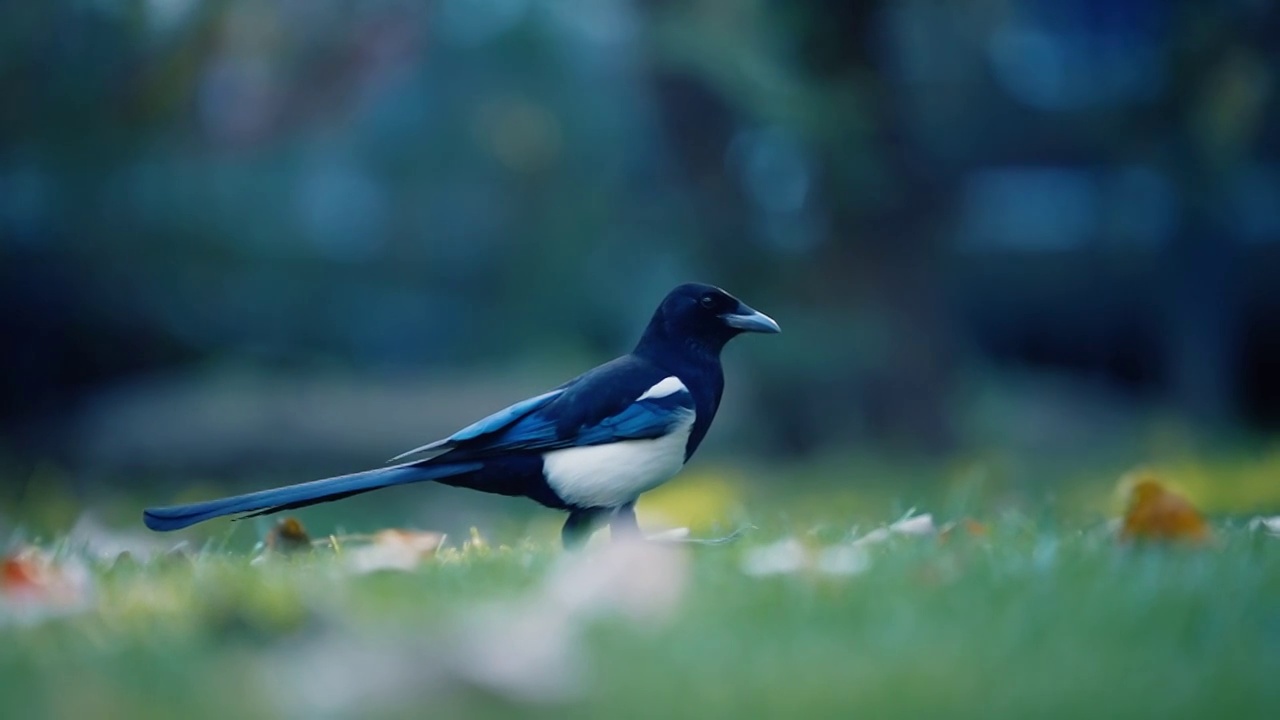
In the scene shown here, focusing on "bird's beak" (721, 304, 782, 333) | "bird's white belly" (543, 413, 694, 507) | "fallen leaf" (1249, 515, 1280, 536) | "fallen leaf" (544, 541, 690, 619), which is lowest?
"fallen leaf" (1249, 515, 1280, 536)

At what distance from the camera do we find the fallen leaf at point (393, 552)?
3.32 metres

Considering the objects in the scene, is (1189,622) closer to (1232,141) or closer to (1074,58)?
(1232,141)

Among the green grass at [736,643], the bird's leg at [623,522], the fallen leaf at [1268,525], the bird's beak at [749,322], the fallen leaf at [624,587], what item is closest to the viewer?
the green grass at [736,643]

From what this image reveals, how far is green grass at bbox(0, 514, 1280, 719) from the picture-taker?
2.20 meters

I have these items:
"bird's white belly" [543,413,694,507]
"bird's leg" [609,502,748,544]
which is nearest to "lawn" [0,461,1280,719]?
"bird's leg" [609,502,748,544]

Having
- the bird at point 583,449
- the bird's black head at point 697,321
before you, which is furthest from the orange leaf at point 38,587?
the bird's black head at point 697,321

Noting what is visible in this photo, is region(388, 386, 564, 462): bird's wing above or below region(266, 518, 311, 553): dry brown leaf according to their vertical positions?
above

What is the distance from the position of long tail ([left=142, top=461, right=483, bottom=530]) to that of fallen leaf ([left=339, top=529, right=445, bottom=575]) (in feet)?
0.54

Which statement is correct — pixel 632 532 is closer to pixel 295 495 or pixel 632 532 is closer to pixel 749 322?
pixel 749 322

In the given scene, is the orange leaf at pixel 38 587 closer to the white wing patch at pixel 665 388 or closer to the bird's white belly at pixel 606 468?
the bird's white belly at pixel 606 468

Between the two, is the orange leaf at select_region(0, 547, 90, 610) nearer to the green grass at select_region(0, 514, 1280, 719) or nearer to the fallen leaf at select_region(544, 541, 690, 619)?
the green grass at select_region(0, 514, 1280, 719)

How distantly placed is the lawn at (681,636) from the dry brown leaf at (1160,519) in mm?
119

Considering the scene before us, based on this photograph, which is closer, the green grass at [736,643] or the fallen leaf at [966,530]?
the green grass at [736,643]

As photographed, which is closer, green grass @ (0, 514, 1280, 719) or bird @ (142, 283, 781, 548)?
green grass @ (0, 514, 1280, 719)
